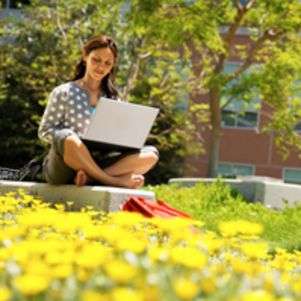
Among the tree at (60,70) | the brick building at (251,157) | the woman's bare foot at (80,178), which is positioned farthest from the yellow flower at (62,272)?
the brick building at (251,157)

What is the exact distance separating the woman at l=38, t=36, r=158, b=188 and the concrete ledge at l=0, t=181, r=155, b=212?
0.33 feet

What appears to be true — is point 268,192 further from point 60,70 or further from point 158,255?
point 158,255

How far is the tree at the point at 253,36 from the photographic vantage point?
1722cm

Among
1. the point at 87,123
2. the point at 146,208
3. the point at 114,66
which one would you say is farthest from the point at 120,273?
the point at 114,66

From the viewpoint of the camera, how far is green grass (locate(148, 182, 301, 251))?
888cm

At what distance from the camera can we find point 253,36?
20859 millimetres

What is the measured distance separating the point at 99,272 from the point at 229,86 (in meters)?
17.8

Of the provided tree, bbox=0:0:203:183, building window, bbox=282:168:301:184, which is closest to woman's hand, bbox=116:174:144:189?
tree, bbox=0:0:203:183

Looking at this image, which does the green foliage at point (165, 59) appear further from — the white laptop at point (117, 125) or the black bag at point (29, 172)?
the white laptop at point (117, 125)

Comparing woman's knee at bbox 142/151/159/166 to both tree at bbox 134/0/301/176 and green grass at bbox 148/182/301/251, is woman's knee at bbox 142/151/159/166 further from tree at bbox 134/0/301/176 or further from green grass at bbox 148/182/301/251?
tree at bbox 134/0/301/176

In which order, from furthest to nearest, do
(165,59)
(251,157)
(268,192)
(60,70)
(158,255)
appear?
(251,157), (165,59), (60,70), (268,192), (158,255)

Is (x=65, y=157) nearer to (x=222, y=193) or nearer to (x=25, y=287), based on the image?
(x=25, y=287)

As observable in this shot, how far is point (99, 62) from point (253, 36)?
14390mm

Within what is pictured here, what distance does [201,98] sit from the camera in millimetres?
32594
